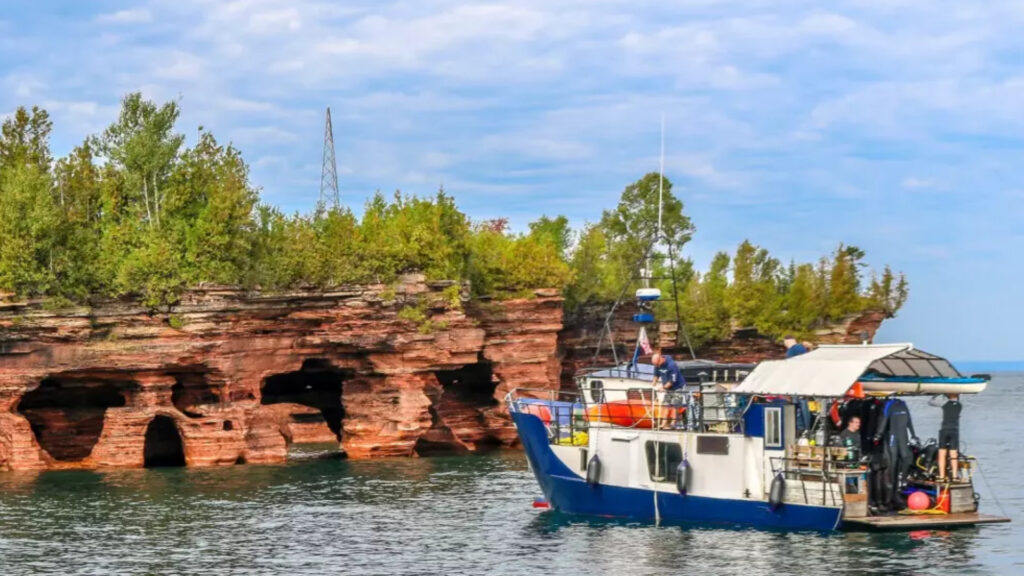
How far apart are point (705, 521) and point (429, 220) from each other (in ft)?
129

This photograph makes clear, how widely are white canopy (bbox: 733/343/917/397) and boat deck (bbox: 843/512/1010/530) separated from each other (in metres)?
4.02

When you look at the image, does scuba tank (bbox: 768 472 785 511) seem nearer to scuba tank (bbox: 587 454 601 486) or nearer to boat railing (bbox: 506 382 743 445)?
boat railing (bbox: 506 382 743 445)

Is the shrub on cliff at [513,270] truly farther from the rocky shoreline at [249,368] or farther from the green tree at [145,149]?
the green tree at [145,149]

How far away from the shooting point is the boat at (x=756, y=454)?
117ft

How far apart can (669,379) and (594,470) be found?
3909 mm

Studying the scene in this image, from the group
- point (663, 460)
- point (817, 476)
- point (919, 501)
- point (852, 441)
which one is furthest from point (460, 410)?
point (919, 501)

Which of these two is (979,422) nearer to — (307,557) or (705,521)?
(705,521)

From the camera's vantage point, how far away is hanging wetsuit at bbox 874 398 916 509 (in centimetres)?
3597

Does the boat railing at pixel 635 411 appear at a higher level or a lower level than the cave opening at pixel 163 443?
higher

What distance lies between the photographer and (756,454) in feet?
123

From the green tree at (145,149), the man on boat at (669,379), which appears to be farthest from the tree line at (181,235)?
the man on boat at (669,379)

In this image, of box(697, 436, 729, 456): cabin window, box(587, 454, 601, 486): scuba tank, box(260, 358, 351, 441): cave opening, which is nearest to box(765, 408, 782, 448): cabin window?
box(697, 436, 729, 456): cabin window

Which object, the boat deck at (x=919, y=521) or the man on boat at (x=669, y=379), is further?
the man on boat at (x=669, y=379)

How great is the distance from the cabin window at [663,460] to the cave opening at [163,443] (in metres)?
33.5
